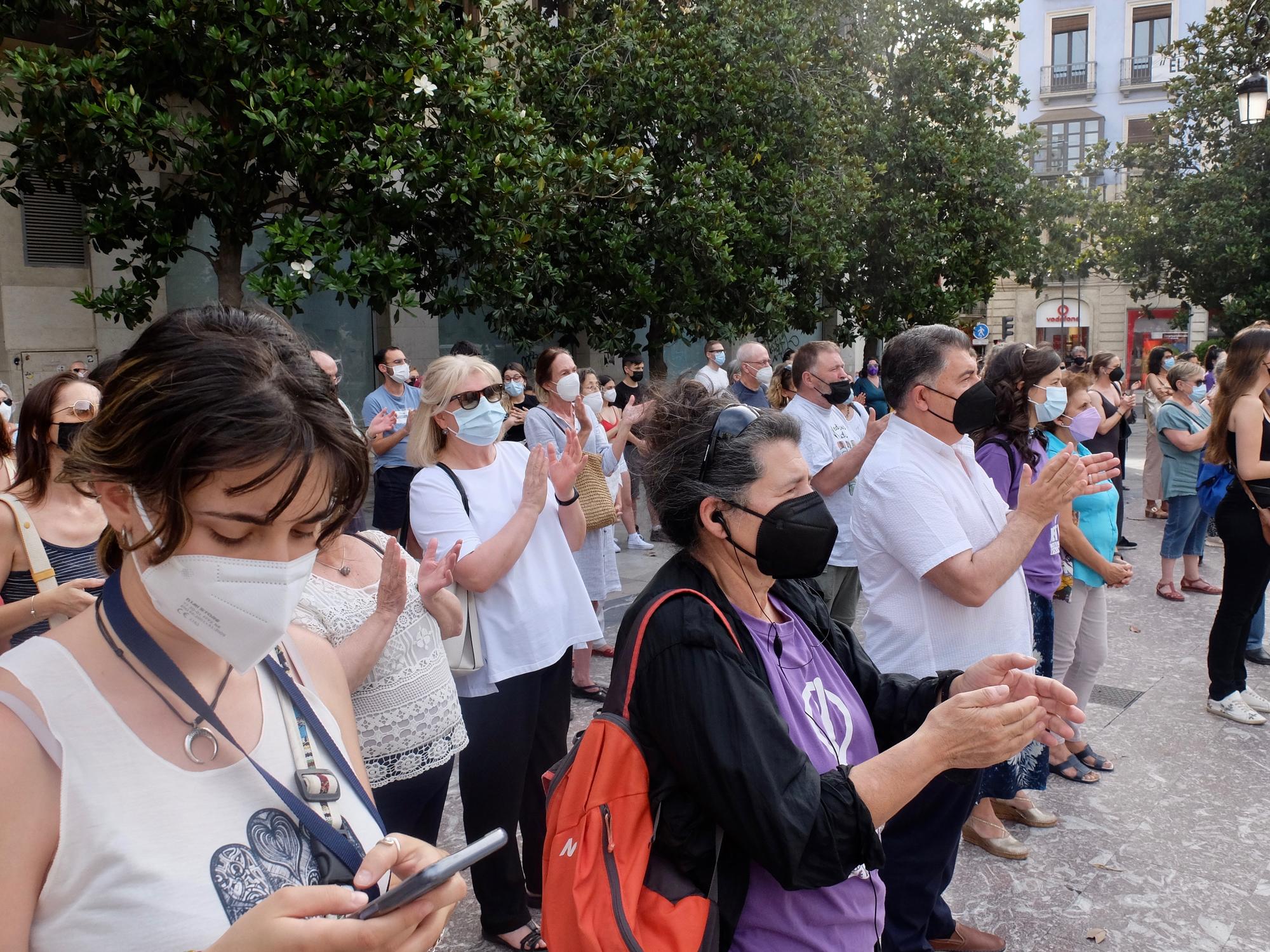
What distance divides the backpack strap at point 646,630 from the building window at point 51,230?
9776mm

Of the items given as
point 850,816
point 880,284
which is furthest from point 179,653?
point 880,284

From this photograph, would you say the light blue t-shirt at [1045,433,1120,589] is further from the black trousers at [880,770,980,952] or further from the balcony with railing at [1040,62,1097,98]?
the balcony with railing at [1040,62,1097,98]

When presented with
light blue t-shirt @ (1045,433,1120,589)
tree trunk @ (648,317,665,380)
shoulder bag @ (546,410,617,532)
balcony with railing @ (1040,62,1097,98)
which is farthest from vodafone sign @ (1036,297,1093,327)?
shoulder bag @ (546,410,617,532)

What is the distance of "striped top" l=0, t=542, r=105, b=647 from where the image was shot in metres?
3.17

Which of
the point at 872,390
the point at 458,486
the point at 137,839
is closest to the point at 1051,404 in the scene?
the point at 458,486

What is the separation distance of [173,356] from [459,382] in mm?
2188

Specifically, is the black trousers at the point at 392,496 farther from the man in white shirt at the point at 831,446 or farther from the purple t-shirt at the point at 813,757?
the purple t-shirt at the point at 813,757

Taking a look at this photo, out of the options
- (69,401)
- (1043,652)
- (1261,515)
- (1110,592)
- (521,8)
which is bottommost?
(1110,592)

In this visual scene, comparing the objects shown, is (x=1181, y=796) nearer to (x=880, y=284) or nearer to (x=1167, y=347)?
(x=1167, y=347)

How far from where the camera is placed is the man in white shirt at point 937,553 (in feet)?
9.81

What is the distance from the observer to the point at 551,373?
20.0 feet

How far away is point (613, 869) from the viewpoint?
1.82 m

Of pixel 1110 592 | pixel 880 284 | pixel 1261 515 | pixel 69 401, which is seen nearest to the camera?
pixel 69 401

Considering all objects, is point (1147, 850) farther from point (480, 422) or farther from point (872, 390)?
point (872, 390)
